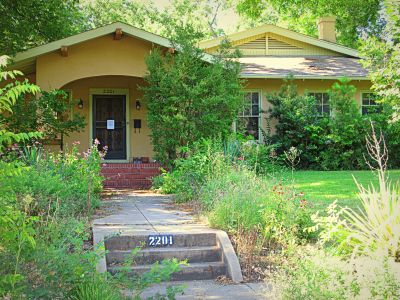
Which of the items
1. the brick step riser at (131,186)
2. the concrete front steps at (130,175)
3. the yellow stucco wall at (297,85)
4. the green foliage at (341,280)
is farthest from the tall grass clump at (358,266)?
the yellow stucco wall at (297,85)

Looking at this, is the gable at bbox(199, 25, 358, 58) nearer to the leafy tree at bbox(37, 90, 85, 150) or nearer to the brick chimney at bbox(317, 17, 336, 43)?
the brick chimney at bbox(317, 17, 336, 43)

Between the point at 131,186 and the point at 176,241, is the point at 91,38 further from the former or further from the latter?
the point at 176,241

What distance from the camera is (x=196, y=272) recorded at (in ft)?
21.8

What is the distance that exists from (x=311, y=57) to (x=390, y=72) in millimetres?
11192

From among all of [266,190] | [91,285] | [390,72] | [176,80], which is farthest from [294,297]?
[176,80]

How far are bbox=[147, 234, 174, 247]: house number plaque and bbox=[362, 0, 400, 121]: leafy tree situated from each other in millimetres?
5705

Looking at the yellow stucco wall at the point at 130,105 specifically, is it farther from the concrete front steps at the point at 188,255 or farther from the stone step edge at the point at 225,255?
the concrete front steps at the point at 188,255

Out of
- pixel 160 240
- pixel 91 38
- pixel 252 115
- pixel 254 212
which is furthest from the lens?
pixel 252 115

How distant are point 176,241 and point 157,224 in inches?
34.9

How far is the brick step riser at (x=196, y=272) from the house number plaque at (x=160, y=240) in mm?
569

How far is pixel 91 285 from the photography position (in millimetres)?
4621

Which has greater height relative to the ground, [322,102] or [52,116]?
[322,102]

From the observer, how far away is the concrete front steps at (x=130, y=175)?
47.2 feet

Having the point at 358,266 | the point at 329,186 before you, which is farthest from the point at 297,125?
the point at 358,266
